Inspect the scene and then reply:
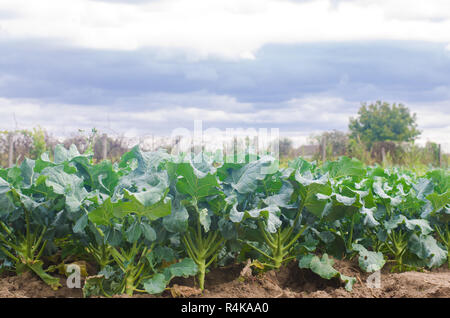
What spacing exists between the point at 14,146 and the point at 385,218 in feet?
43.6

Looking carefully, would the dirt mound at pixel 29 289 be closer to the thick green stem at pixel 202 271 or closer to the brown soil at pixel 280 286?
the brown soil at pixel 280 286

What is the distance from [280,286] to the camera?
9.07 feet

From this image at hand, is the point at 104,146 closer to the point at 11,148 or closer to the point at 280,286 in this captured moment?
the point at 11,148

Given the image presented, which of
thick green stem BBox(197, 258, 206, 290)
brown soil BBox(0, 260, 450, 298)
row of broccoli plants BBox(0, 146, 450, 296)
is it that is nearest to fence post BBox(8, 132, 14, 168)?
row of broccoli plants BBox(0, 146, 450, 296)

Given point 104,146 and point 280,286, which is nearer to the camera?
point 280,286

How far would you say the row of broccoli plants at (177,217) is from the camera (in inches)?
94.6

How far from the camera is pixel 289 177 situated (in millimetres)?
2635

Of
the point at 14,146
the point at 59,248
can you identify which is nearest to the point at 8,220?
the point at 59,248

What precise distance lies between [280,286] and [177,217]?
2.81 feet

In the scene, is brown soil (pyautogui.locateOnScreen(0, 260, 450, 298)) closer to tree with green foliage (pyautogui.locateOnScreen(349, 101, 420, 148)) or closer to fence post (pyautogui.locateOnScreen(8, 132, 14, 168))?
fence post (pyautogui.locateOnScreen(8, 132, 14, 168))

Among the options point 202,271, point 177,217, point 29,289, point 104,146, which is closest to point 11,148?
point 104,146

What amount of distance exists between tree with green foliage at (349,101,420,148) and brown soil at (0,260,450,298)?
119 ft
